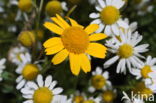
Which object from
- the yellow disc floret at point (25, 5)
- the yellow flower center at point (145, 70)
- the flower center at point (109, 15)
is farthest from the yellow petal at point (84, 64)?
the yellow disc floret at point (25, 5)

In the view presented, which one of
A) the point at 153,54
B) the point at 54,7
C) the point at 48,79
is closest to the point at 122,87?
the point at 153,54

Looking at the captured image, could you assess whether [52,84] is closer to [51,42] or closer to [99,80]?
[51,42]

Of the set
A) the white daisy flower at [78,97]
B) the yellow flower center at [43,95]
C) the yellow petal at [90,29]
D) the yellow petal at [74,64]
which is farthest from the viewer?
the white daisy flower at [78,97]

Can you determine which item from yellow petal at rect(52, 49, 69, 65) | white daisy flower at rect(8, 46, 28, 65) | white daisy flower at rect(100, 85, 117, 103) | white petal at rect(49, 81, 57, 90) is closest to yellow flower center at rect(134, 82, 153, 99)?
white daisy flower at rect(100, 85, 117, 103)

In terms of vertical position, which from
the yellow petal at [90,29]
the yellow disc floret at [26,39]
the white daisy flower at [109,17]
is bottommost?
the yellow petal at [90,29]

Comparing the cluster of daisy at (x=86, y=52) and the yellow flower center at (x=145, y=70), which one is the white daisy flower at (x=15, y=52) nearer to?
the cluster of daisy at (x=86, y=52)

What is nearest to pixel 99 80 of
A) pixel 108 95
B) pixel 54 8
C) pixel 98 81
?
pixel 98 81

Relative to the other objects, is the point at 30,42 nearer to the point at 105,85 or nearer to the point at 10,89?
the point at 10,89
